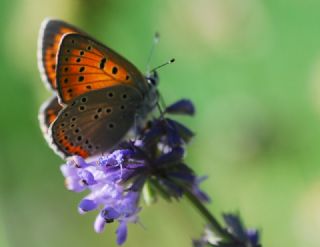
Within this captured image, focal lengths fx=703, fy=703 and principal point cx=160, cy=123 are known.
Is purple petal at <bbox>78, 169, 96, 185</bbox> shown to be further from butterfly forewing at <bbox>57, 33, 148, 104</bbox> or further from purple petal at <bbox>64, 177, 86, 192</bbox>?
butterfly forewing at <bbox>57, 33, 148, 104</bbox>

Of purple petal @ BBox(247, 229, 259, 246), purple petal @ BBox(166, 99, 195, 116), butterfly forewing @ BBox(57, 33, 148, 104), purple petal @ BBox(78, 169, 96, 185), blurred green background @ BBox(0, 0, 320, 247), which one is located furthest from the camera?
blurred green background @ BBox(0, 0, 320, 247)

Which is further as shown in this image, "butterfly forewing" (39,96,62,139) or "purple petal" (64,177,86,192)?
"butterfly forewing" (39,96,62,139)

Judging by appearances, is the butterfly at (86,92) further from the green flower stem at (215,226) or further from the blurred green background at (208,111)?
the blurred green background at (208,111)

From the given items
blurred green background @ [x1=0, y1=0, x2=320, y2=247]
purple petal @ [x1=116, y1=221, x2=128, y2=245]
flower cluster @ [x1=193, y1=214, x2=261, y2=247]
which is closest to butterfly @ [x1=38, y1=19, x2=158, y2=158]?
purple petal @ [x1=116, y1=221, x2=128, y2=245]

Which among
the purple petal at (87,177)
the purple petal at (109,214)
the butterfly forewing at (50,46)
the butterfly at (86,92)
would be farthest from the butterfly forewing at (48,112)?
the purple petal at (109,214)

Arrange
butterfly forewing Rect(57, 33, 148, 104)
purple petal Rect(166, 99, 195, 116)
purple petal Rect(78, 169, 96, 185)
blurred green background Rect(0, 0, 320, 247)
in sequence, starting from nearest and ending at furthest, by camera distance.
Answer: purple petal Rect(78, 169, 96, 185)
butterfly forewing Rect(57, 33, 148, 104)
purple petal Rect(166, 99, 195, 116)
blurred green background Rect(0, 0, 320, 247)

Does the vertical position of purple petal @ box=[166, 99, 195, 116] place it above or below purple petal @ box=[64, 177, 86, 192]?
above

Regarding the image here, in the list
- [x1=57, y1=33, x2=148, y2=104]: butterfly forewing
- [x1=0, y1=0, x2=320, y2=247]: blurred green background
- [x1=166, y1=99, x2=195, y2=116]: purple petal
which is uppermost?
Result: [x1=57, y1=33, x2=148, y2=104]: butterfly forewing
